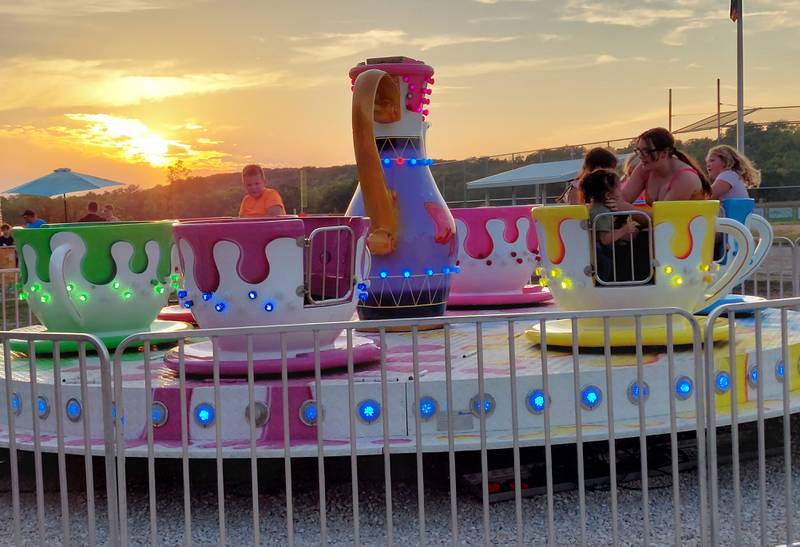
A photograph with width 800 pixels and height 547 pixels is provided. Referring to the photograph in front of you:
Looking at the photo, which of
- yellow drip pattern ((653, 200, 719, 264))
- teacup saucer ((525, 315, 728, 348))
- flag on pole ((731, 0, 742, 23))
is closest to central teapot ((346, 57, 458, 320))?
teacup saucer ((525, 315, 728, 348))

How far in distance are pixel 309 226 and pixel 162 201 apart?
36.0 meters

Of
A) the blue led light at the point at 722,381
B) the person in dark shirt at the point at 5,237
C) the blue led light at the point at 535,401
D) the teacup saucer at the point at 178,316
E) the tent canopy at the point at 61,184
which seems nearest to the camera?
the blue led light at the point at 535,401

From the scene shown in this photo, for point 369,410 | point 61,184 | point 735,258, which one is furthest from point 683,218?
point 61,184

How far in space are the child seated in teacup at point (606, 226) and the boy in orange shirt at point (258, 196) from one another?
2995 mm

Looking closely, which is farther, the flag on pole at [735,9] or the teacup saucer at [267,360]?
the flag on pole at [735,9]

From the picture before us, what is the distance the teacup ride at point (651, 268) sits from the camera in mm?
4531

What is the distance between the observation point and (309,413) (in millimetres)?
3754

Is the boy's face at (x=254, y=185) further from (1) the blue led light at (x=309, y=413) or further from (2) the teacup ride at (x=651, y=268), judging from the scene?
(1) the blue led light at (x=309, y=413)

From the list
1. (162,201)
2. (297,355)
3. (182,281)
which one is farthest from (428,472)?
(162,201)

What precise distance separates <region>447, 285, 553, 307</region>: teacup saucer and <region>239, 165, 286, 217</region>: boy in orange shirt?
152 cm

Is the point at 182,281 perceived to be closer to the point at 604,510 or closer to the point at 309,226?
the point at 309,226

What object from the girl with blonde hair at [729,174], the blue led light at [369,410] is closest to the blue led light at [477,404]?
the blue led light at [369,410]

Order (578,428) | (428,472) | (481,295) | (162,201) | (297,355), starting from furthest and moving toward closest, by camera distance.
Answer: (162,201), (481,295), (428,472), (297,355), (578,428)

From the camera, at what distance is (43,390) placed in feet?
13.4
